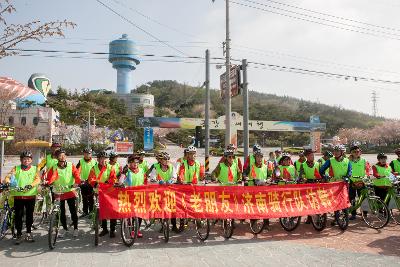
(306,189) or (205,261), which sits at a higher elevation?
(306,189)

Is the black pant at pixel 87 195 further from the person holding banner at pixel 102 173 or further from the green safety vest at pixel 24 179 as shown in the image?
the green safety vest at pixel 24 179

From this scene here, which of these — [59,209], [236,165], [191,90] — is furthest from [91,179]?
[191,90]

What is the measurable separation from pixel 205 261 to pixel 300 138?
8316 centimetres

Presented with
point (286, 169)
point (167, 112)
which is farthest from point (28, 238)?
point (167, 112)

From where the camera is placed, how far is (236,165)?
347 inches

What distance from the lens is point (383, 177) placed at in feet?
30.4

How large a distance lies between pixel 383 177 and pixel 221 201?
4.66 m

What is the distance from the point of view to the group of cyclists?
289 inches

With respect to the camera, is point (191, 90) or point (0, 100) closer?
point (0, 100)

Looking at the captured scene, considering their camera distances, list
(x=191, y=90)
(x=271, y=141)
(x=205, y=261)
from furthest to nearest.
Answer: (x=191, y=90)
(x=271, y=141)
(x=205, y=261)

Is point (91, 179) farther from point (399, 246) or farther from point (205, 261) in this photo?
point (399, 246)

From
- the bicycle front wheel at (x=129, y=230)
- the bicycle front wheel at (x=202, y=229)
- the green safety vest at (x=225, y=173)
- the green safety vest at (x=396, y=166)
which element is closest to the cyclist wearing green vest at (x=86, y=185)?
the bicycle front wheel at (x=129, y=230)

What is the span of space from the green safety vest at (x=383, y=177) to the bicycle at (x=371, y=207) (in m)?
0.35

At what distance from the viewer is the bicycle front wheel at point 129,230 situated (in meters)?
7.03
